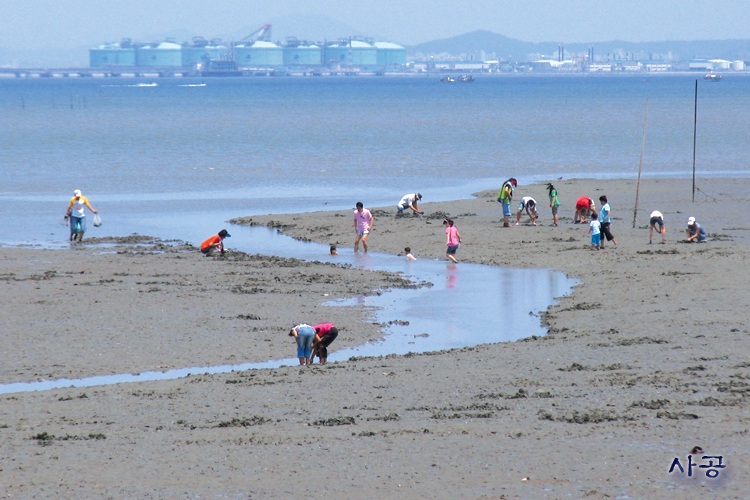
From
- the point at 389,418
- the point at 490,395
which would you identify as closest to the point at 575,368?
the point at 490,395

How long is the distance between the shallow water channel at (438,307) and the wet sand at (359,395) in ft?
1.44

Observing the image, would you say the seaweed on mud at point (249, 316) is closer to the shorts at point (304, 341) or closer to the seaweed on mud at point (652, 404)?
the shorts at point (304, 341)

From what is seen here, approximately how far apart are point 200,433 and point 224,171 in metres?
35.3

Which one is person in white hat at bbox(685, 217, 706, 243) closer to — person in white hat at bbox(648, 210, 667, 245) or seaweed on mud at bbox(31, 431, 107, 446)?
person in white hat at bbox(648, 210, 667, 245)

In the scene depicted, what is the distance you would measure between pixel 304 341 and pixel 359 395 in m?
2.08

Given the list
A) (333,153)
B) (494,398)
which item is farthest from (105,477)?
(333,153)

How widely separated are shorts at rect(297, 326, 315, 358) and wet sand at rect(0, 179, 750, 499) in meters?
0.47

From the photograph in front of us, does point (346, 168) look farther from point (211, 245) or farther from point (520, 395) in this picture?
point (520, 395)

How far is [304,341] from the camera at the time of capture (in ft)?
40.9

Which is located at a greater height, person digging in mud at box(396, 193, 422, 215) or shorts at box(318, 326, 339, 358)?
person digging in mud at box(396, 193, 422, 215)

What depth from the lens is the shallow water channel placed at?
12.8m

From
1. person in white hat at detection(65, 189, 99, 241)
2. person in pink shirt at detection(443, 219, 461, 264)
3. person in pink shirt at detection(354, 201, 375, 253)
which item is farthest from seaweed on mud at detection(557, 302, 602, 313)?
person in white hat at detection(65, 189, 99, 241)

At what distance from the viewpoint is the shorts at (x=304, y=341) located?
12.4 m

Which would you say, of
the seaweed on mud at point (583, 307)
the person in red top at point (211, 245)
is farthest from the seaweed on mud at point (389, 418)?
the person in red top at point (211, 245)
